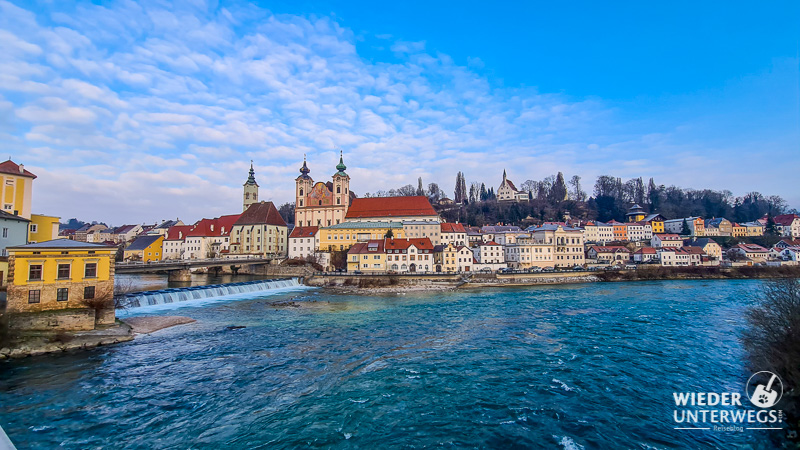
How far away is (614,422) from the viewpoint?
954cm

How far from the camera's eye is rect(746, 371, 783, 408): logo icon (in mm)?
9406

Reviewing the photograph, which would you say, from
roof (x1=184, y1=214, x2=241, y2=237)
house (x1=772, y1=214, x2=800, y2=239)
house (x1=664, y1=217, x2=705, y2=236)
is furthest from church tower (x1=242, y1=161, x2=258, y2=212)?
house (x1=772, y1=214, x2=800, y2=239)

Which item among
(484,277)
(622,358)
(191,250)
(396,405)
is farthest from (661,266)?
(191,250)

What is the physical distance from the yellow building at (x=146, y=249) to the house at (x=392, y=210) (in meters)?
34.6

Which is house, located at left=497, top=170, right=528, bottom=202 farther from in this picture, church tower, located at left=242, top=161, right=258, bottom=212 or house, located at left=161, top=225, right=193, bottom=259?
house, located at left=161, top=225, right=193, bottom=259

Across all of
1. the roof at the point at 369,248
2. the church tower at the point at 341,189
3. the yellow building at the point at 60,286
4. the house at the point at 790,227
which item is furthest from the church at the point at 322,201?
the house at the point at 790,227

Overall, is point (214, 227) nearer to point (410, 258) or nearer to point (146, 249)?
point (146, 249)

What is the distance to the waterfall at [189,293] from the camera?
26.0 m

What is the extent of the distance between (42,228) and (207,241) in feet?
126

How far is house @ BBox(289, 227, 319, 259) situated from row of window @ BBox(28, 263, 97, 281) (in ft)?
128

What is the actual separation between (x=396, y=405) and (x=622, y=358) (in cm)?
1064

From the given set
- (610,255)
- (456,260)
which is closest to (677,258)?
(610,255)

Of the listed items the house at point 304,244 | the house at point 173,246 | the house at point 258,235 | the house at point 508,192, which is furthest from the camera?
the house at point 508,192

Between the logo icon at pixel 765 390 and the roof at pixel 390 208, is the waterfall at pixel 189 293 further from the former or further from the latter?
the logo icon at pixel 765 390
